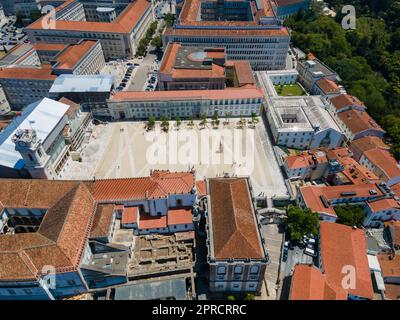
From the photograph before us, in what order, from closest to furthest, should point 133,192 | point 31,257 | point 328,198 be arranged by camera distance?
point 31,257 → point 133,192 → point 328,198

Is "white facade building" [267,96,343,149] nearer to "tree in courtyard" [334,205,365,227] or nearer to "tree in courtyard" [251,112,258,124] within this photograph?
"tree in courtyard" [251,112,258,124]

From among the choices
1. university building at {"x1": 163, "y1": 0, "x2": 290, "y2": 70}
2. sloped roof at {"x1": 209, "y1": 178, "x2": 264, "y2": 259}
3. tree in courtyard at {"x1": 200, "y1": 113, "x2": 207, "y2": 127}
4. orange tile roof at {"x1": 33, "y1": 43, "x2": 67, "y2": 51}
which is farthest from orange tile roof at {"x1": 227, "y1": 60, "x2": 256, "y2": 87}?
orange tile roof at {"x1": 33, "y1": 43, "x2": 67, "y2": 51}

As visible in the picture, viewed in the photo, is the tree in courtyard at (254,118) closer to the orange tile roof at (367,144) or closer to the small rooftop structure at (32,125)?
the orange tile roof at (367,144)

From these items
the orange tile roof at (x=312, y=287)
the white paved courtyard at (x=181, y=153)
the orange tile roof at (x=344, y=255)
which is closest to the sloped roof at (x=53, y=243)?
the white paved courtyard at (x=181, y=153)
